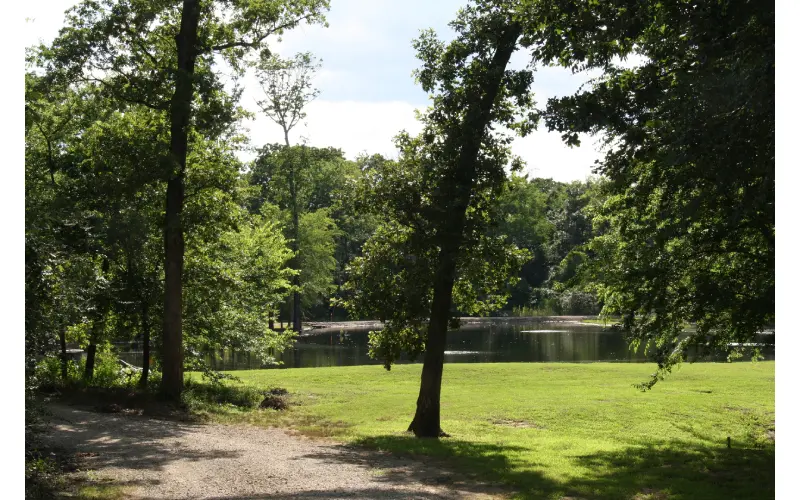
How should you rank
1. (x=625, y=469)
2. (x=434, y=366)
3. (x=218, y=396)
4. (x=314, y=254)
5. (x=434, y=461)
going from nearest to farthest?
(x=625, y=469), (x=434, y=461), (x=434, y=366), (x=218, y=396), (x=314, y=254)

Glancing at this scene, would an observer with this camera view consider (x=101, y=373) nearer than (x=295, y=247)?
Yes

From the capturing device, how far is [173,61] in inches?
717

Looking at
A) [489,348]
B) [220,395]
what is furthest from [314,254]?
[220,395]

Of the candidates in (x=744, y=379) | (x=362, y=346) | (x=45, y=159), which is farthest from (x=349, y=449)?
(x=362, y=346)

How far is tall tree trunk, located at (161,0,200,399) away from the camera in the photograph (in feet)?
57.3

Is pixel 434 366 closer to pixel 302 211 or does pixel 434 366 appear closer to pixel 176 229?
pixel 176 229

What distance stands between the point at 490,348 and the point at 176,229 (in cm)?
2586

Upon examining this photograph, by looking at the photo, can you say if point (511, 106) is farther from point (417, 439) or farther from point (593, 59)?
point (417, 439)

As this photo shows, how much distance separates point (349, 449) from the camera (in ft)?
42.7

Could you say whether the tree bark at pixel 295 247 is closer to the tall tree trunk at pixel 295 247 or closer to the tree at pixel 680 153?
the tall tree trunk at pixel 295 247

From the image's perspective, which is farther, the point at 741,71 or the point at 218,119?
the point at 218,119

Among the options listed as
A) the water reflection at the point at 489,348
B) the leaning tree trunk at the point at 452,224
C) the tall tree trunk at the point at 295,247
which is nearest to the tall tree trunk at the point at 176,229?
the leaning tree trunk at the point at 452,224

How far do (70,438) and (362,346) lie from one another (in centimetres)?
3022

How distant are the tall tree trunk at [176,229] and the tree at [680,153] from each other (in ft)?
31.7
